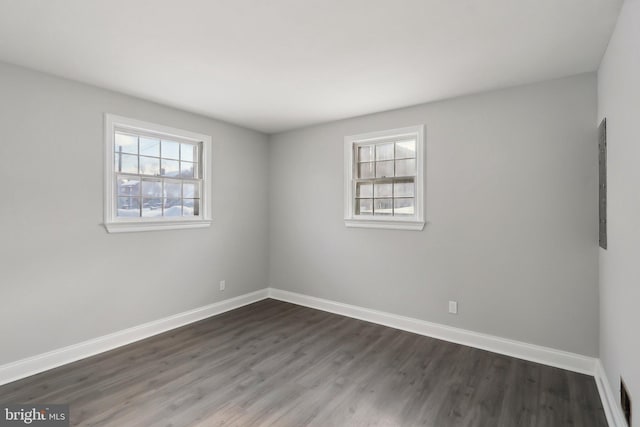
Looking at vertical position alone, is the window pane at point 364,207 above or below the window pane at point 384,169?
below

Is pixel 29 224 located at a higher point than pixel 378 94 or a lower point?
lower

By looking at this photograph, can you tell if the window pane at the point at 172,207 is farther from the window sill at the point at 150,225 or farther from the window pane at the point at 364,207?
the window pane at the point at 364,207

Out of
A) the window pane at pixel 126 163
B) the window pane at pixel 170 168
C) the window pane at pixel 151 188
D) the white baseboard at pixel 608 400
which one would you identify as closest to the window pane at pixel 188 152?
the window pane at pixel 170 168

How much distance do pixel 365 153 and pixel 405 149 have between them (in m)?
0.57

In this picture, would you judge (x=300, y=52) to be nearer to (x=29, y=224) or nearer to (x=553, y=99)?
(x=553, y=99)

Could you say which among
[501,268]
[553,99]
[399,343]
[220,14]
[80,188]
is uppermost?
[220,14]

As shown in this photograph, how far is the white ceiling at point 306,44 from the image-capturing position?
192 centimetres

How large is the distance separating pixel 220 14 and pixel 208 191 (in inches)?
99.8

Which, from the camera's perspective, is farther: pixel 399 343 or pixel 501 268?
pixel 399 343

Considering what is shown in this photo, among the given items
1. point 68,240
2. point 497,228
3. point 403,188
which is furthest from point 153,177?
point 497,228

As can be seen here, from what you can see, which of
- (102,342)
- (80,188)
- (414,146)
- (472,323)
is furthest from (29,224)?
(472,323)

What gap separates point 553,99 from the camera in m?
2.86

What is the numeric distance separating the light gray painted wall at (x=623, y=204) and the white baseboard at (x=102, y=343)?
401 cm

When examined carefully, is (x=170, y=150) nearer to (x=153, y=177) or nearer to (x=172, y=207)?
(x=153, y=177)
